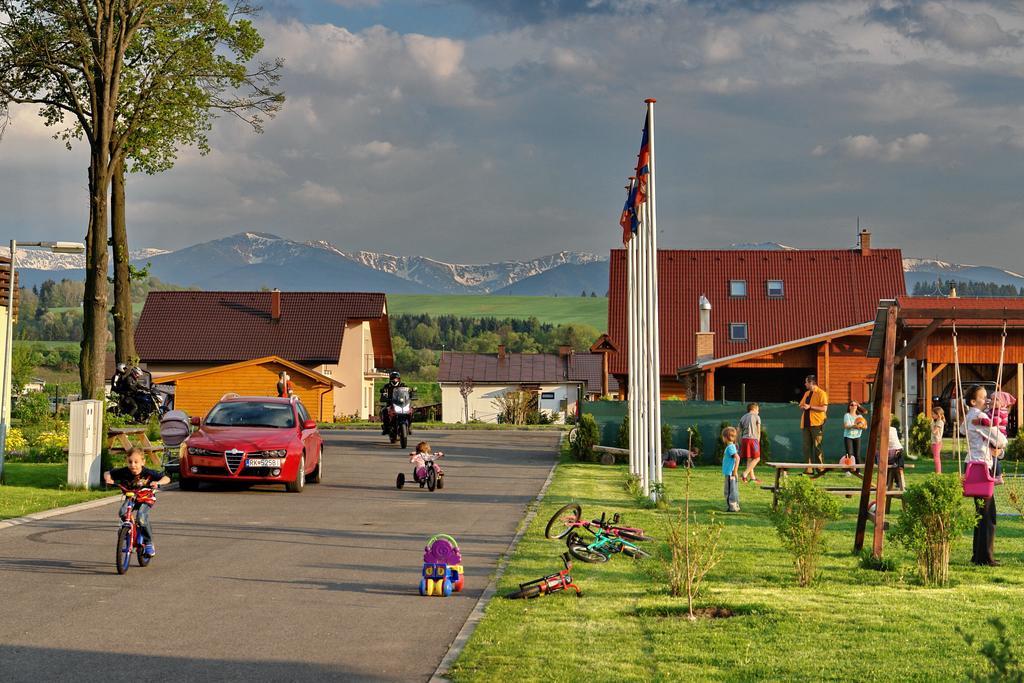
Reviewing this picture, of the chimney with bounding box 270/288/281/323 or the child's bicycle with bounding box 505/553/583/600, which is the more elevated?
the chimney with bounding box 270/288/281/323

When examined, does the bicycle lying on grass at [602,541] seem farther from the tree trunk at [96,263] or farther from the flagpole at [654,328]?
the tree trunk at [96,263]

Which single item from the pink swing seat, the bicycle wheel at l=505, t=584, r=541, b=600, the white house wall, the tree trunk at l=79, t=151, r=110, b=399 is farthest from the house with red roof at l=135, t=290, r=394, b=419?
the bicycle wheel at l=505, t=584, r=541, b=600

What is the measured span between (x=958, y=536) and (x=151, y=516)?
10047 millimetres

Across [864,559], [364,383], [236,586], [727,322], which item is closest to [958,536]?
[864,559]

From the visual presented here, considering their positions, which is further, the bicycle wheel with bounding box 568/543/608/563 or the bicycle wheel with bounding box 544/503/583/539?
the bicycle wheel with bounding box 544/503/583/539

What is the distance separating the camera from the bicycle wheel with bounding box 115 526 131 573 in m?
11.0

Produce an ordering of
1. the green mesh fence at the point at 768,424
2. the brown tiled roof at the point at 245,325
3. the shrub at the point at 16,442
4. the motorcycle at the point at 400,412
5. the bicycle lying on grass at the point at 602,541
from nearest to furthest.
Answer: the bicycle lying on grass at the point at 602,541, the shrub at the point at 16,442, the green mesh fence at the point at 768,424, the motorcycle at the point at 400,412, the brown tiled roof at the point at 245,325

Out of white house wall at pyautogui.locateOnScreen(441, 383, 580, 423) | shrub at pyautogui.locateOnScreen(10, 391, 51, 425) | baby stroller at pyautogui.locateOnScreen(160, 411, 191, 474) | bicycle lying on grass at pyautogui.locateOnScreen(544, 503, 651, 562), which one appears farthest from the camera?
white house wall at pyautogui.locateOnScreen(441, 383, 580, 423)

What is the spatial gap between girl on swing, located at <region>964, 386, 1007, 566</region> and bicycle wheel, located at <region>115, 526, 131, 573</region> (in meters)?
7.70

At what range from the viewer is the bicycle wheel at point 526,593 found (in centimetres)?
970

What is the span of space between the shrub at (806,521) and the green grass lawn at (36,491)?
9.89 m

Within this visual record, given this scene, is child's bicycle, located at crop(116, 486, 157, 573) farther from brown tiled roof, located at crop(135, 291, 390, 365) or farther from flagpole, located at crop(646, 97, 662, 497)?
brown tiled roof, located at crop(135, 291, 390, 365)

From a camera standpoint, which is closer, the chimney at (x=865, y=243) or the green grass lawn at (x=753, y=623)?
the green grass lawn at (x=753, y=623)

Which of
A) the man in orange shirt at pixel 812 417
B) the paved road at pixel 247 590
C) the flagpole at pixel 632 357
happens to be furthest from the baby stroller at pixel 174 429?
the man in orange shirt at pixel 812 417
